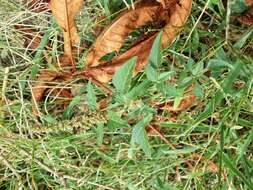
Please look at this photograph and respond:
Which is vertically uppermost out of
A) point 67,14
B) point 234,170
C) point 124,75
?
point 67,14

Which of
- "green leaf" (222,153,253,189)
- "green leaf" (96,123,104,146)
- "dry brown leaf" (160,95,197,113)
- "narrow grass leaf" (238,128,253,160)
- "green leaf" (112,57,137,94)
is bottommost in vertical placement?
"green leaf" (222,153,253,189)

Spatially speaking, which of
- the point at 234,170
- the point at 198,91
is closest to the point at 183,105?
the point at 198,91

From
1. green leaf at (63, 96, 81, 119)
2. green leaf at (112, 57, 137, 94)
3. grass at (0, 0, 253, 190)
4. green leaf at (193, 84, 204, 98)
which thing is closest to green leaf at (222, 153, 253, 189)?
grass at (0, 0, 253, 190)

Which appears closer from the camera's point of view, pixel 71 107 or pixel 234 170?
pixel 234 170

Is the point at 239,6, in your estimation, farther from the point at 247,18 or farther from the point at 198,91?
the point at 198,91

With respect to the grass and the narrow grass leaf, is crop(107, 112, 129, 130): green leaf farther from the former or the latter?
the narrow grass leaf

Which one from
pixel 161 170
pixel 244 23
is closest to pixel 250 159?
pixel 161 170

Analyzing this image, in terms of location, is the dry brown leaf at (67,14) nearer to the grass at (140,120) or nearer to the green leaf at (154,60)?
the grass at (140,120)
